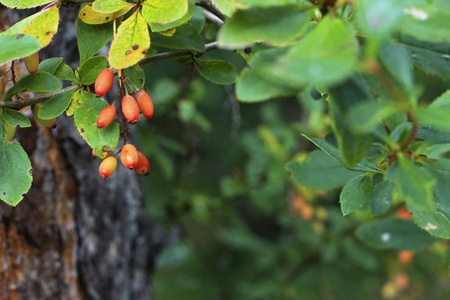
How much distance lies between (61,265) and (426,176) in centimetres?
101

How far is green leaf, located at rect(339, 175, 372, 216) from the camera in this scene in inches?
26.4

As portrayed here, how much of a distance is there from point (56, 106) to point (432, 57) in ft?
1.93

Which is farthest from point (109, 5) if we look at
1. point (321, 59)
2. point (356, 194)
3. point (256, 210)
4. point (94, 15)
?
point (256, 210)

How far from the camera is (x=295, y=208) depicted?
205 cm

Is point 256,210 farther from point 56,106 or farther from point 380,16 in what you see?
point 380,16

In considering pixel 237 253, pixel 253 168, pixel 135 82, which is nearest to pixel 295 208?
pixel 253 168

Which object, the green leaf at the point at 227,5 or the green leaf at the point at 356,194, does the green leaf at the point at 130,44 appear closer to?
the green leaf at the point at 227,5

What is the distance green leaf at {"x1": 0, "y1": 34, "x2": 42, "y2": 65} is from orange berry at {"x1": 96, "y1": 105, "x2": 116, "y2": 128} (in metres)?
0.14

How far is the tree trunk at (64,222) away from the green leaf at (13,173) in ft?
1.02

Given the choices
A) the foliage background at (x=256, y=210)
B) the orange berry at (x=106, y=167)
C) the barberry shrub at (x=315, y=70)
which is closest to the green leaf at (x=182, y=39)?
the barberry shrub at (x=315, y=70)

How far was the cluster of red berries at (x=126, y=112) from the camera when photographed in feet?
2.08

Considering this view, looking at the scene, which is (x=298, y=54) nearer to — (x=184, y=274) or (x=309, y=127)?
(x=309, y=127)

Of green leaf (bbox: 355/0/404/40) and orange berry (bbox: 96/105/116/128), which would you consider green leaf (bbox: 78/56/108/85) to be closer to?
orange berry (bbox: 96/105/116/128)

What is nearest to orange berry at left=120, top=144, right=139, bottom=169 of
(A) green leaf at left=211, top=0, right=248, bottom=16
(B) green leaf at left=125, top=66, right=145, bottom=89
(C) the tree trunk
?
(B) green leaf at left=125, top=66, right=145, bottom=89
